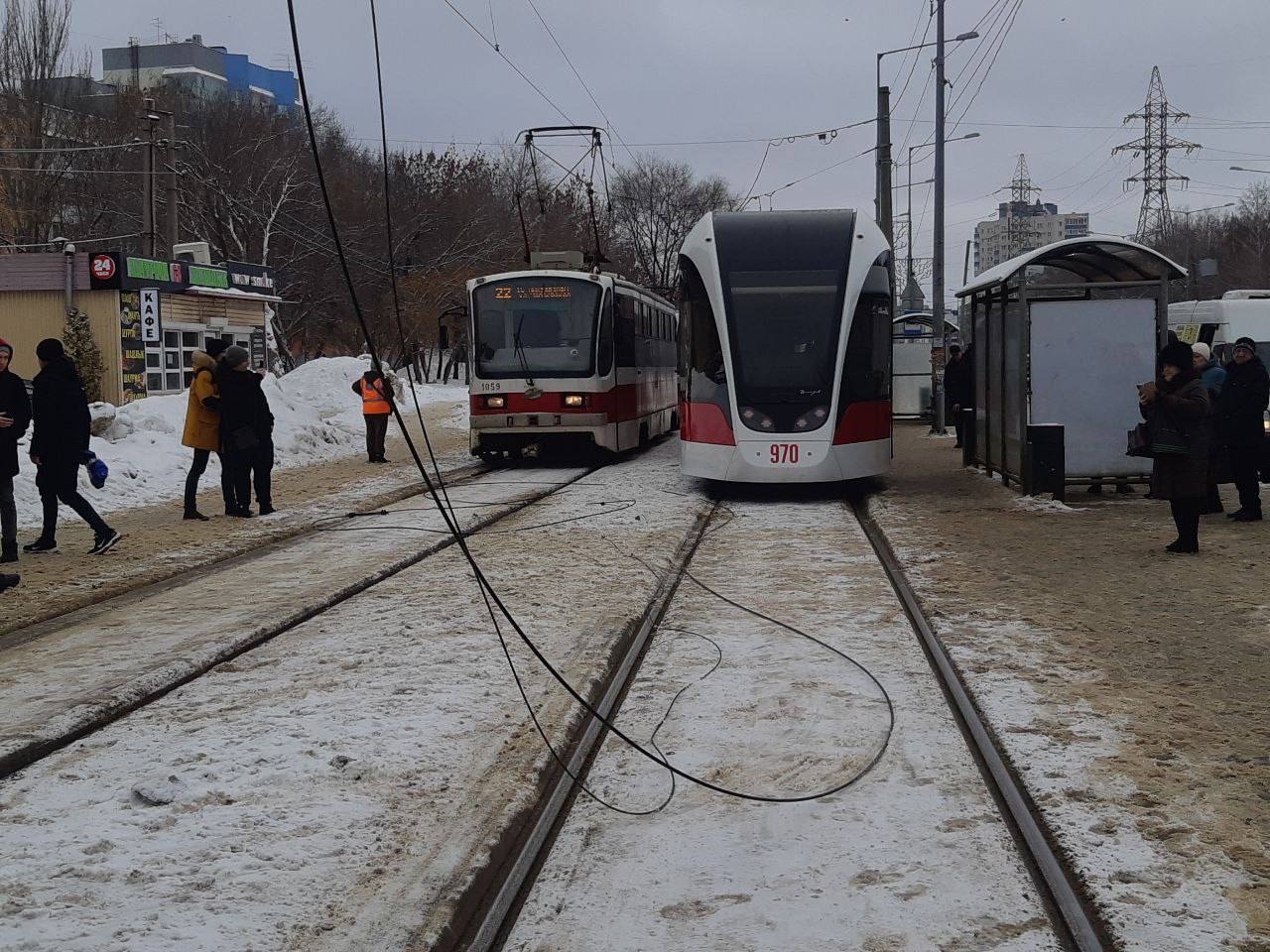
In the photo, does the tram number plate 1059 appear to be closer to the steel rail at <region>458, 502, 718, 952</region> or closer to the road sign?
the steel rail at <region>458, 502, 718, 952</region>

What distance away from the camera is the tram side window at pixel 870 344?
51.8 feet

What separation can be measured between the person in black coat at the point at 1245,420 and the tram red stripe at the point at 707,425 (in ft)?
16.7

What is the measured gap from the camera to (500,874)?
4.46m

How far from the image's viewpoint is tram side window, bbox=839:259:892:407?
51.8 feet

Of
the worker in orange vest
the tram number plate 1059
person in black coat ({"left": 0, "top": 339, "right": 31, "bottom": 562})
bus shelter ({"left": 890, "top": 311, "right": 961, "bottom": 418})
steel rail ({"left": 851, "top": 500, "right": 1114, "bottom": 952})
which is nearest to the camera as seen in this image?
steel rail ({"left": 851, "top": 500, "right": 1114, "bottom": 952})

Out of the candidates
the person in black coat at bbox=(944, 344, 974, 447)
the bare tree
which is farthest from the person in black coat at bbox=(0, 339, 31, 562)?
the bare tree

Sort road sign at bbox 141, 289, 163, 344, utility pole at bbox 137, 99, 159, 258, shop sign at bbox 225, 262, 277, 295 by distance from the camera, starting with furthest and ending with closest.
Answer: shop sign at bbox 225, 262, 277, 295, utility pole at bbox 137, 99, 159, 258, road sign at bbox 141, 289, 163, 344

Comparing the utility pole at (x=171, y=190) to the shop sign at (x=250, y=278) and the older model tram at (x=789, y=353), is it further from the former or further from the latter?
A: the older model tram at (x=789, y=353)

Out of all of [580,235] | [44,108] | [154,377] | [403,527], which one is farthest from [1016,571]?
[580,235]

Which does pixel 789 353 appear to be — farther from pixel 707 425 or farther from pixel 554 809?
pixel 554 809

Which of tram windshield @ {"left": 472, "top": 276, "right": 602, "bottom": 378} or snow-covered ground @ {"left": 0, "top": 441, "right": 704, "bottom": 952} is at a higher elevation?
tram windshield @ {"left": 472, "top": 276, "right": 602, "bottom": 378}

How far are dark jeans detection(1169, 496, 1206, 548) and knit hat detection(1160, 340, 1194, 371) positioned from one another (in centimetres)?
106

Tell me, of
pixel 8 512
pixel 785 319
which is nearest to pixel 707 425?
pixel 785 319

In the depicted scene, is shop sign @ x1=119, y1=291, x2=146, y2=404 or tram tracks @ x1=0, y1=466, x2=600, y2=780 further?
shop sign @ x1=119, y1=291, x2=146, y2=404
